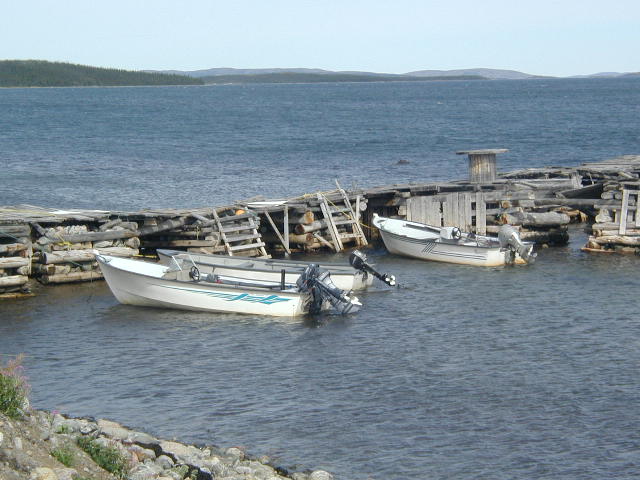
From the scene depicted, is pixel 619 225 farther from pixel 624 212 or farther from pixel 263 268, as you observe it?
pixel 263 268

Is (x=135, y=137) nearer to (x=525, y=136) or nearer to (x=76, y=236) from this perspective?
(x=525, y=136)

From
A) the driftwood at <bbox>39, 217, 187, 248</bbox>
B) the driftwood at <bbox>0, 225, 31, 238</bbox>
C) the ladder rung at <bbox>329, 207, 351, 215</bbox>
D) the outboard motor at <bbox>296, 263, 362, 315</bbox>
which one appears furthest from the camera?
the ladder rung at <bbox>329, 207, 351, 215</bbox>

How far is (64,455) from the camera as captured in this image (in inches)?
514

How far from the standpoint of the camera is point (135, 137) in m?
97.1

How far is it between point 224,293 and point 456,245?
10.1 meters

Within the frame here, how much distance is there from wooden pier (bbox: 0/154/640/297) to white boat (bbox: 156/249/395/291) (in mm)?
2916

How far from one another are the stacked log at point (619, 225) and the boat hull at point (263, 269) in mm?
10034

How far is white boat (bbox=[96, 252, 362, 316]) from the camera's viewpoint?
27094mm

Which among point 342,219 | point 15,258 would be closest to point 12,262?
point 15,258

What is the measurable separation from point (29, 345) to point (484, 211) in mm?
18914

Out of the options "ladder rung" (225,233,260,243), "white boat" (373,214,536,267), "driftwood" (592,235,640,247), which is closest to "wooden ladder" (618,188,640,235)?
"driftwood" (592,235,640,247)

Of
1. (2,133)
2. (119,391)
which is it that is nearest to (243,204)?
(119,391)

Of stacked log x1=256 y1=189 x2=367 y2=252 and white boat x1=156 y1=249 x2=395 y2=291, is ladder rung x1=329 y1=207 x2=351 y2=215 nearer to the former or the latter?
stacked log x1=256 y1=189 x2=367 y2=252

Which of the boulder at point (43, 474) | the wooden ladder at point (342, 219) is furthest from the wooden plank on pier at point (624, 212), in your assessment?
the boulder at point (43, 474)
